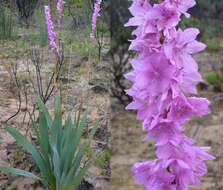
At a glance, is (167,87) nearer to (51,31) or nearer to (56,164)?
(56,164)

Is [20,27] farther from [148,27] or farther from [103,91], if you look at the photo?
[148,27]

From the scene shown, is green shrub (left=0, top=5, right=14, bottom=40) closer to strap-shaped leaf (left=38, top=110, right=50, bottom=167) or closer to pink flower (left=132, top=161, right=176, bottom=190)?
strap-shaped leaf (left=38, top=110, right=50, bottom=167)

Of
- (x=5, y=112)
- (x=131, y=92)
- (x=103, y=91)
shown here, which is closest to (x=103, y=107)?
(x=103, y=91)

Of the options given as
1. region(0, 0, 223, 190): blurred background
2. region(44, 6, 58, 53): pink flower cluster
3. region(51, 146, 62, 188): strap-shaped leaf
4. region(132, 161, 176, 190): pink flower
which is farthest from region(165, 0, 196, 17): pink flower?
region(0, 0, 223, 190): blurred background

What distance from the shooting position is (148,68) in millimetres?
1431

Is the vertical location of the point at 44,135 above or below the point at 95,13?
below

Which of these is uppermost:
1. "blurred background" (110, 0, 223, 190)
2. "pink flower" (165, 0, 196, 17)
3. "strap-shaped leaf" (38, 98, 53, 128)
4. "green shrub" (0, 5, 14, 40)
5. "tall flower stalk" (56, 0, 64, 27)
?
"pink flower" (165, 0, 196, 17)

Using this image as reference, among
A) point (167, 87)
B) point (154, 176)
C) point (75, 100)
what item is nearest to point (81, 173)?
point (75, 100)

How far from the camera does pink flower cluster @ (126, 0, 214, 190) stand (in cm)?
Answer: 139

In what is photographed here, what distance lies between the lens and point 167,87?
1.41 metres

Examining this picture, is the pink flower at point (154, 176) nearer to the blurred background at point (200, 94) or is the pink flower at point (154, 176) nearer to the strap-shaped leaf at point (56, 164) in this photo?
the strap-shaped leaf at point (56, 164)

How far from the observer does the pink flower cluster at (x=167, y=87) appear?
4.57 feet

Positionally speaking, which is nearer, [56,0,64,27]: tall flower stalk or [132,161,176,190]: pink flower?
[132,161,176,190]: pink flower

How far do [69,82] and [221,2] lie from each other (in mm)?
3316
